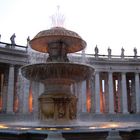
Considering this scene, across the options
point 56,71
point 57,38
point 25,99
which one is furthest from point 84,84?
point 56,71

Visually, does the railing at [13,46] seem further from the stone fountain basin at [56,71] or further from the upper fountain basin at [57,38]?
the stone fountain basin at [56,71]

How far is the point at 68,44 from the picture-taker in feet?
89.5

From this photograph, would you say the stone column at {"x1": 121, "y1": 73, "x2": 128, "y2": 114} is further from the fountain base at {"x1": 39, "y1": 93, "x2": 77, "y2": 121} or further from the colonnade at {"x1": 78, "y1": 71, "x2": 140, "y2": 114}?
the fountain base at {"x1": 39, "y1": 93, "x2": 77, "y2": 121}

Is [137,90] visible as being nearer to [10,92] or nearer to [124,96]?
[124,96]

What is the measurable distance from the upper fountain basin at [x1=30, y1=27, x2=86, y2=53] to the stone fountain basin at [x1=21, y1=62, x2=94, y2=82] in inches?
113

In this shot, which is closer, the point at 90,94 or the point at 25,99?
the point at 25,99

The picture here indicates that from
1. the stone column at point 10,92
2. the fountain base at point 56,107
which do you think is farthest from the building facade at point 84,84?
the fountain base at point 56,107

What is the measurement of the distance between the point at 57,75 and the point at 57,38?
3.30 m

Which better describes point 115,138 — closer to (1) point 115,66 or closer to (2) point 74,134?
(2) point 74,134

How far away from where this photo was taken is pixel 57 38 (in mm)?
25703

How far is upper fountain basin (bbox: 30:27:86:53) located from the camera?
25.4 m

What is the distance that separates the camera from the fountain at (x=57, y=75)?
79.0 feet

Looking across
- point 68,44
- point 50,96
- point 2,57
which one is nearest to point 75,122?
point 50,96

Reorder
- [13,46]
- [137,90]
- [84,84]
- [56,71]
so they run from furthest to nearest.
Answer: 1. [137,90]
2. [84,84]
3. [13,46]
4. [56,71]
